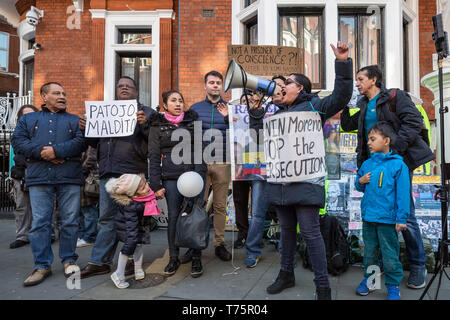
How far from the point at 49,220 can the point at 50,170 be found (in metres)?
0.55

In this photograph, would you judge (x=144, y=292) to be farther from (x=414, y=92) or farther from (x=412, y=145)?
(x=414, y=92)

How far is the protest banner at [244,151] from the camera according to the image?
A: 13.1ft

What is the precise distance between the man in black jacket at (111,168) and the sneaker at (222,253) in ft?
4.24

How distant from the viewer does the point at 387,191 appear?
299cm

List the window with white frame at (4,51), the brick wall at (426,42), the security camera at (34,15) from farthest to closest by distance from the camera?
1. the window with white frame at (4,51)
2. the security camera at (34,15)
3. the brick wall at (426,42)

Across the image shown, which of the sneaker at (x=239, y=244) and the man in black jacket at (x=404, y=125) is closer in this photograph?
the man in black jacket at (x=404, y=125)

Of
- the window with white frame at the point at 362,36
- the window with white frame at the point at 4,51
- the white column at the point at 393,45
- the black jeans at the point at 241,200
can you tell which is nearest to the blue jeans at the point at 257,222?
the black jeans at the point at 241,200

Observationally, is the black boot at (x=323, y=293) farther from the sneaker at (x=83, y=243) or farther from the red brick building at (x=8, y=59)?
the red brick building at (x=8, y=59)

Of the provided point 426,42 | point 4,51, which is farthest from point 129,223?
point 4,51

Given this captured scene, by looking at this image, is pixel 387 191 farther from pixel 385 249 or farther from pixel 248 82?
pixel 248 82

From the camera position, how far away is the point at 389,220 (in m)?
2.95

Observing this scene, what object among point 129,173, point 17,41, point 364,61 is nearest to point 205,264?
point 129,173

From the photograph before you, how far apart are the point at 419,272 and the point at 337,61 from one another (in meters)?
2.25
